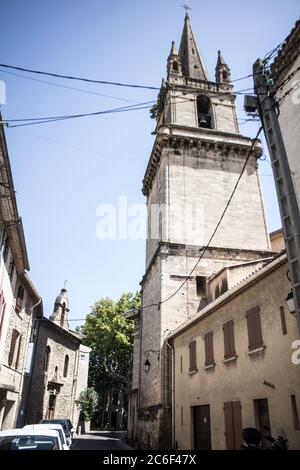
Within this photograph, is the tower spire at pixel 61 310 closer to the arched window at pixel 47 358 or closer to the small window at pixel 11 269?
the arched window at pixel 47 358

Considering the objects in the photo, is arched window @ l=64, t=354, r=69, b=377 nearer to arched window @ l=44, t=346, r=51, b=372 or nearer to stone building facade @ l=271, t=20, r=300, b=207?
arched window @ l=44, t=346, r=51, b=372

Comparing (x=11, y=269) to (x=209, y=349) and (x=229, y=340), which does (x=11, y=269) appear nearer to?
(x=209, y=349)

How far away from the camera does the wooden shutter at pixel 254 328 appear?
1069 centimetres

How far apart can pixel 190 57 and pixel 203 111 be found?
6.58m

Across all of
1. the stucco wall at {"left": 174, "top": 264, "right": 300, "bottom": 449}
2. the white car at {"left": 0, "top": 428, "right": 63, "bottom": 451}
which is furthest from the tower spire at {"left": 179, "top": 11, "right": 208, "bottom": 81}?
the white car at {"left": 0, "top": 428, "right": 63, "bottom": 451}

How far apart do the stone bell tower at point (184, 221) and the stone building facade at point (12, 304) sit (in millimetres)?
7125

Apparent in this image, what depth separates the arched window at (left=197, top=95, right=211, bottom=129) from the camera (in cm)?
2828

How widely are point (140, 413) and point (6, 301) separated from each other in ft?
38.0

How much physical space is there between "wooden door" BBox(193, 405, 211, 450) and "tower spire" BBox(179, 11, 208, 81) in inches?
1012

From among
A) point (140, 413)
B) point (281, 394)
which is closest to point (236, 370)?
point (281, 394)

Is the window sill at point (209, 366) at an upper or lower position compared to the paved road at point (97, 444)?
upper

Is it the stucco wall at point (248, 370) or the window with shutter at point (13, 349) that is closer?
the stucco wall at point (248, 370)

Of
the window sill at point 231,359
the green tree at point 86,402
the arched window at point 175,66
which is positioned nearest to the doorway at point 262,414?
the window sill at point 231,359

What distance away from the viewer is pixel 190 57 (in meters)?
32.7
